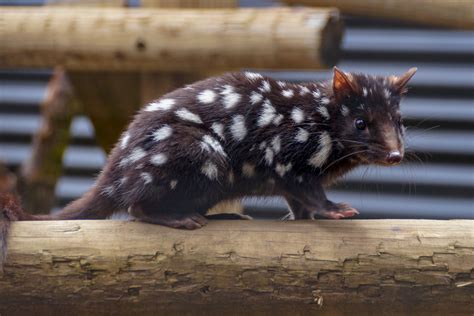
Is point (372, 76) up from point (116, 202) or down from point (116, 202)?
up

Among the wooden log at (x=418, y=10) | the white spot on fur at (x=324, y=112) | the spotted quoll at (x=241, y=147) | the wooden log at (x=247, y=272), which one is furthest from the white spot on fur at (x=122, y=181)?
the wooden log at (x=418, y=10)

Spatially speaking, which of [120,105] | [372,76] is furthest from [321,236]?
[120,105]

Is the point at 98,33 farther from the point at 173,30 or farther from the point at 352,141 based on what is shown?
the point at 352,141

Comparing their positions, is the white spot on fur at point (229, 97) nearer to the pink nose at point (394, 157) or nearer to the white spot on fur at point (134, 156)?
the white spot on fur at point (134, 156)

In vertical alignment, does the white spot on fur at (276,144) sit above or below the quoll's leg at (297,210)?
above

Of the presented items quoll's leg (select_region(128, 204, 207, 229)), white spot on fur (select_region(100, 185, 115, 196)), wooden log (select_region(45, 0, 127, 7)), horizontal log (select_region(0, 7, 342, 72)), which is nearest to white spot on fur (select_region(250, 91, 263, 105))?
quoll's leg (select_region(128, 204, 207, 229))

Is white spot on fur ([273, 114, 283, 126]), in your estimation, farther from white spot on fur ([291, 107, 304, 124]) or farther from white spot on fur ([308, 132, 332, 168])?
white spot on fur ([308, 132, 332, 168])
